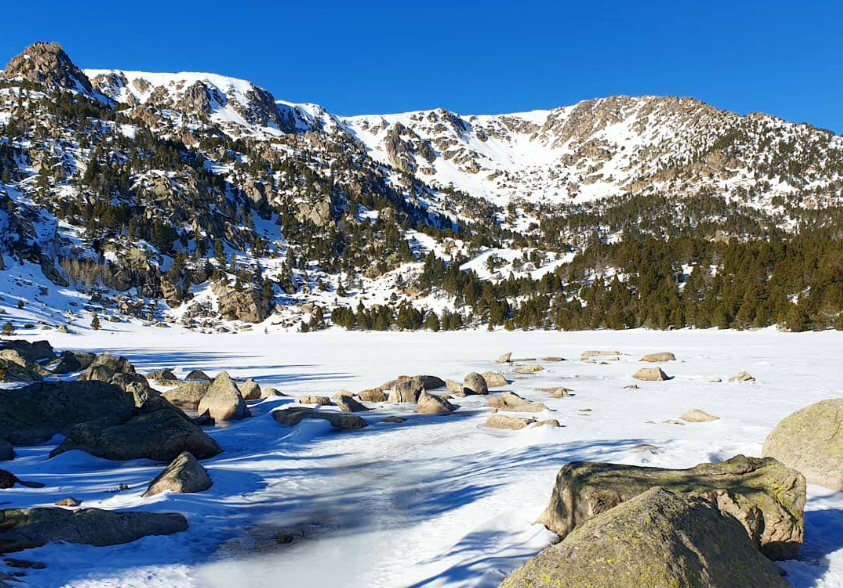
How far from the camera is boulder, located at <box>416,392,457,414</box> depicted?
18062mm

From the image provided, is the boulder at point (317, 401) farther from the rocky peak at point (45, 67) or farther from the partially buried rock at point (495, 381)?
the rocky peak at point (45, 67)

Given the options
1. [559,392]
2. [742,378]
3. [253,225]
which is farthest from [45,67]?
[742,378]

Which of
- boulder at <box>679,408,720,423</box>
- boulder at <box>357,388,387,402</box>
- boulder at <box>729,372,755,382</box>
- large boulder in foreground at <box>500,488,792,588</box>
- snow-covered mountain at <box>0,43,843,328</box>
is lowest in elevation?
boulder at <box>357,388,387,402</box>

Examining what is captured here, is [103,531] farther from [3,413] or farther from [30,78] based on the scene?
[30,78]

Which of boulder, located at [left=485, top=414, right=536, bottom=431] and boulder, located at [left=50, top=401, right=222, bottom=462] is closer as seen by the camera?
boulder, located at [left=50, top=401, right=222, bottom=462]

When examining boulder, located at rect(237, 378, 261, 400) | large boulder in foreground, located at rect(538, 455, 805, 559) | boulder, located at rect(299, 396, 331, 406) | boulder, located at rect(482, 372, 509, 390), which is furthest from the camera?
boulder, located at rect(482, 372, 509, 390)

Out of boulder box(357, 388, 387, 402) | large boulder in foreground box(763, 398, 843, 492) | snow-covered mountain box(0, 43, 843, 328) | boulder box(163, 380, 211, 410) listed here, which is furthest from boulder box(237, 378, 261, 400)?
snow-covered mountain box(0, 43, 843, 328)

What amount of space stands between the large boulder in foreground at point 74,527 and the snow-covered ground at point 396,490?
0.23m

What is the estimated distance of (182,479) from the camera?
358 inches

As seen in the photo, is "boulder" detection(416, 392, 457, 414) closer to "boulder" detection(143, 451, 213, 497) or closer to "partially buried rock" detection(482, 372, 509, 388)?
"partially buried rock" detection(482, 372, 509, 388)

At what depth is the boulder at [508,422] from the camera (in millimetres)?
14721

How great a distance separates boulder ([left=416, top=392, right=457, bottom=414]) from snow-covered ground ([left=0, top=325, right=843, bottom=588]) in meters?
0.63

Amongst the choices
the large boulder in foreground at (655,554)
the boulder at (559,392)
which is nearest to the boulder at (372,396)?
the boulder at (559,392)

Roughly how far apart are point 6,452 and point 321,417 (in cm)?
827
